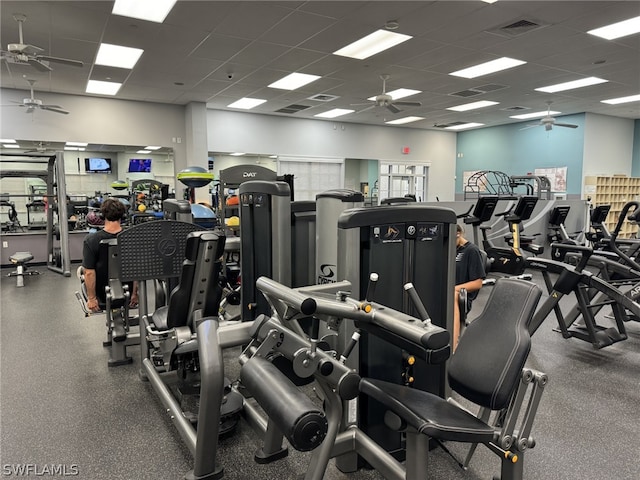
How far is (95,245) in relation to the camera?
362 centimetres

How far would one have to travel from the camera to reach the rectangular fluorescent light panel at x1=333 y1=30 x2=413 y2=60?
571cm

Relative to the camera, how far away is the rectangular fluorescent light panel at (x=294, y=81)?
757 centimetres

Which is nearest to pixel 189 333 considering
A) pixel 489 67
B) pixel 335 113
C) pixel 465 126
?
pixel 489 67

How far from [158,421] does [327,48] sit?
5298 millimetres

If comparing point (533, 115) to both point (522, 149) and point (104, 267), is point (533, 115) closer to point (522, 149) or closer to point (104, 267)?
point (522, 149)

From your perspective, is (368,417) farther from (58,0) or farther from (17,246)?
(17,246)

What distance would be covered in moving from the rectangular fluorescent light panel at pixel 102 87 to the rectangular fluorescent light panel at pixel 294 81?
295cm

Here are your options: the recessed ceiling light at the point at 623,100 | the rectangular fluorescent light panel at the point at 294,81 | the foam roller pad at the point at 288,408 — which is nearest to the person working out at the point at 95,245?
the foam roller pad at the point at 288,408

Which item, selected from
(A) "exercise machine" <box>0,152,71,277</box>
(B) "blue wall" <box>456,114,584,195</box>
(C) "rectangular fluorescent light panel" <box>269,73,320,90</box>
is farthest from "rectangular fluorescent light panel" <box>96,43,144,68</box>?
(B) "blue wall" <box>456,114,584,195</box>

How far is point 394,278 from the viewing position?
2.26m

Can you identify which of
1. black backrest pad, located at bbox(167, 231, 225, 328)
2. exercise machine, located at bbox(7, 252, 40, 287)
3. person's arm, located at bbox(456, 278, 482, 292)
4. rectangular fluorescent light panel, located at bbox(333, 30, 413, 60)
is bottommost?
exercise machine, located at bbox(7, 252, 40, 287)

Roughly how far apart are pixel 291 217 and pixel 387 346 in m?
1.41

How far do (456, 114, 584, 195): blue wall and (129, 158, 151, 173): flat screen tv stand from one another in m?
9.73

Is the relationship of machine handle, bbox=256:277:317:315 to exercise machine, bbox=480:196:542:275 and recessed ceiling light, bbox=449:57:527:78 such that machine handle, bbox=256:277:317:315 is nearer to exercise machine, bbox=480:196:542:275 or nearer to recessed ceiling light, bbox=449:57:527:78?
exercise machine, bbox=480:196:542:275
